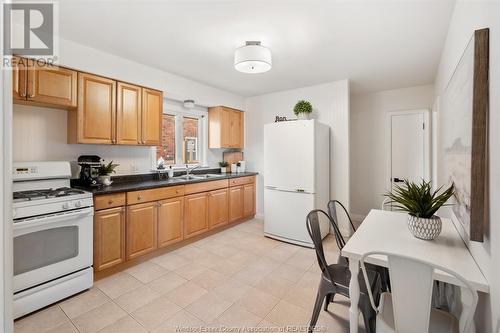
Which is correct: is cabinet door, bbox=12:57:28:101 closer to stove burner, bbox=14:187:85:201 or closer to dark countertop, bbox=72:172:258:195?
stove burner, bbox=14:187:85:201

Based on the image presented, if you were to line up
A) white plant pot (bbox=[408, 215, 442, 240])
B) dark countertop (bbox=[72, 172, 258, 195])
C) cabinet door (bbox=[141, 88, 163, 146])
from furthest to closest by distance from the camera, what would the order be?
cabinet door (bbox=[141, 88, 163, 146])
dark countertop (bbox=[72, 172, 258, 195])
white plant pot (bbox=[408, 215, 442, 240])

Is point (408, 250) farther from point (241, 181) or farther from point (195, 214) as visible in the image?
point (241, 181)

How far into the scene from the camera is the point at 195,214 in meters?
3.37

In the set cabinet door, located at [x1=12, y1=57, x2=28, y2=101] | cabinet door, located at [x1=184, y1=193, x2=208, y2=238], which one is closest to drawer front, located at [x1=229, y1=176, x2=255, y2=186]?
cabinet door, located at [x1=184, y1=193, x2=208, y2=238]

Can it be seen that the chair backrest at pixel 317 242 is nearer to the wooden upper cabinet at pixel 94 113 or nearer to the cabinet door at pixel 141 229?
the cabinet door at pixel 141 229

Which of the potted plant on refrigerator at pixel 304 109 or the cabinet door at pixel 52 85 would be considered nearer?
the cabinet door at pixel 52 85

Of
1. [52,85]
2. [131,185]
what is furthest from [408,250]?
[52,85]

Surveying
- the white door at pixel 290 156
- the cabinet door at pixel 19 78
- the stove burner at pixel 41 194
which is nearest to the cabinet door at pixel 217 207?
the white door at pixel 290 156

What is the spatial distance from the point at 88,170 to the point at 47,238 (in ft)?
2.86

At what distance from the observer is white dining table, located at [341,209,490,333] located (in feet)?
3.58

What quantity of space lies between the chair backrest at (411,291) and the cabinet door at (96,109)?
9.35ft

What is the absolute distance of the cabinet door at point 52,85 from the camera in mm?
2172

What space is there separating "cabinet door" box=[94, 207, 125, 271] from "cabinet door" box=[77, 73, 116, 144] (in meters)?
0.83

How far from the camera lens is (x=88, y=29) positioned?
2.20m
